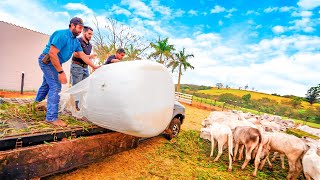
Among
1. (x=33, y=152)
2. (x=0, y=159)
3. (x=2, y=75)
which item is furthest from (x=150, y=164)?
(x=2, y=75)

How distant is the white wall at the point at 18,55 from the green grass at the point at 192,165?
524 inches

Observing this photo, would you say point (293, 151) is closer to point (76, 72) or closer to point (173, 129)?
point (173, 129)

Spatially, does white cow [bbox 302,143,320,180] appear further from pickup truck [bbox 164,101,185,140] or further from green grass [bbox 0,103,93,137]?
green grass [bbox 0,103,93,137]

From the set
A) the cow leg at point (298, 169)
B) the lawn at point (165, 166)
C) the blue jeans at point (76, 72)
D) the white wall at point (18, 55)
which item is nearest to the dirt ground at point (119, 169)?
the lawn at point (165, 166)

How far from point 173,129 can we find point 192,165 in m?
1.76

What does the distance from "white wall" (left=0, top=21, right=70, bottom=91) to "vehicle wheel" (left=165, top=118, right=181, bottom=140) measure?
1317 cm

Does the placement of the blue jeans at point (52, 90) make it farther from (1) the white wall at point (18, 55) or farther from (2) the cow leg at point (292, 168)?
(1) the white wall at point (18, 55)

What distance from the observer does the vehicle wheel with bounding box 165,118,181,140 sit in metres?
6.48

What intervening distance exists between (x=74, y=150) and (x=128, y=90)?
124 centimetres

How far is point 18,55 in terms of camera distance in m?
14.5

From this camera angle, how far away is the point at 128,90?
10.4 feet

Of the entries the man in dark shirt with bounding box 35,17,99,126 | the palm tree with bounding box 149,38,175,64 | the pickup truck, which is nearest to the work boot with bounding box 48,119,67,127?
the man in dark shirt with bounding box 35,17,99,126

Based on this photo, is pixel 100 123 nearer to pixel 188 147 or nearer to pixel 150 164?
pixel 150 164

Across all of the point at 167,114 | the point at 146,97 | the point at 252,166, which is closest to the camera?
the point at 146,97
